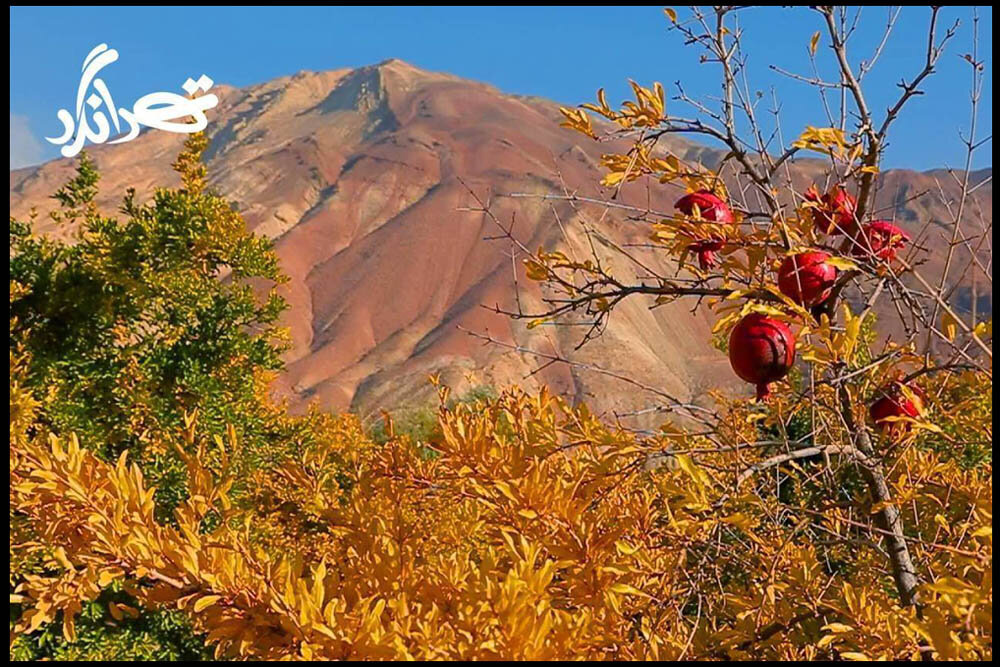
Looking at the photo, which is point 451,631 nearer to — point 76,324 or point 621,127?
point 621,127

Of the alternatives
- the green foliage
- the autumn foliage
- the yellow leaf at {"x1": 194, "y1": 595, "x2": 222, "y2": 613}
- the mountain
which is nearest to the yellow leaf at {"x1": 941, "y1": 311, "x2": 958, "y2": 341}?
the autumn foliage

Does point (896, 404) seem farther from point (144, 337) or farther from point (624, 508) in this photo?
point (144, 337)

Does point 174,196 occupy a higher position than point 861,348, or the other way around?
point 174,196

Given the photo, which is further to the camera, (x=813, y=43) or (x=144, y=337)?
(x=144, y=337)

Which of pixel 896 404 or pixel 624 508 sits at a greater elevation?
pixel 896 404

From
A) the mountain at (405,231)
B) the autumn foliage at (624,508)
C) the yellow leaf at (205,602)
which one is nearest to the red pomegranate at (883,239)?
the autumn foliage at (624,508)

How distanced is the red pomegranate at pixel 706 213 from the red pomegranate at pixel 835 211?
0.19 m

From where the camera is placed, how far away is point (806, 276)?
4.74 ft

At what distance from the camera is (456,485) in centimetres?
184

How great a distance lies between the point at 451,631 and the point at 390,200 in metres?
87.6

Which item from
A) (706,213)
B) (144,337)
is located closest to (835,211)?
(706,213)

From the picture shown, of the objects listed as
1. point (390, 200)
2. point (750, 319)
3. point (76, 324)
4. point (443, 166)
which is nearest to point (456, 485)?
point (750, 319)

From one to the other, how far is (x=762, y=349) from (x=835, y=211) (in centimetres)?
36

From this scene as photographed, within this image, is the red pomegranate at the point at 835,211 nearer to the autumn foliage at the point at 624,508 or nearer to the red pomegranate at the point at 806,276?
the autumn foliage at the point at 624,508
